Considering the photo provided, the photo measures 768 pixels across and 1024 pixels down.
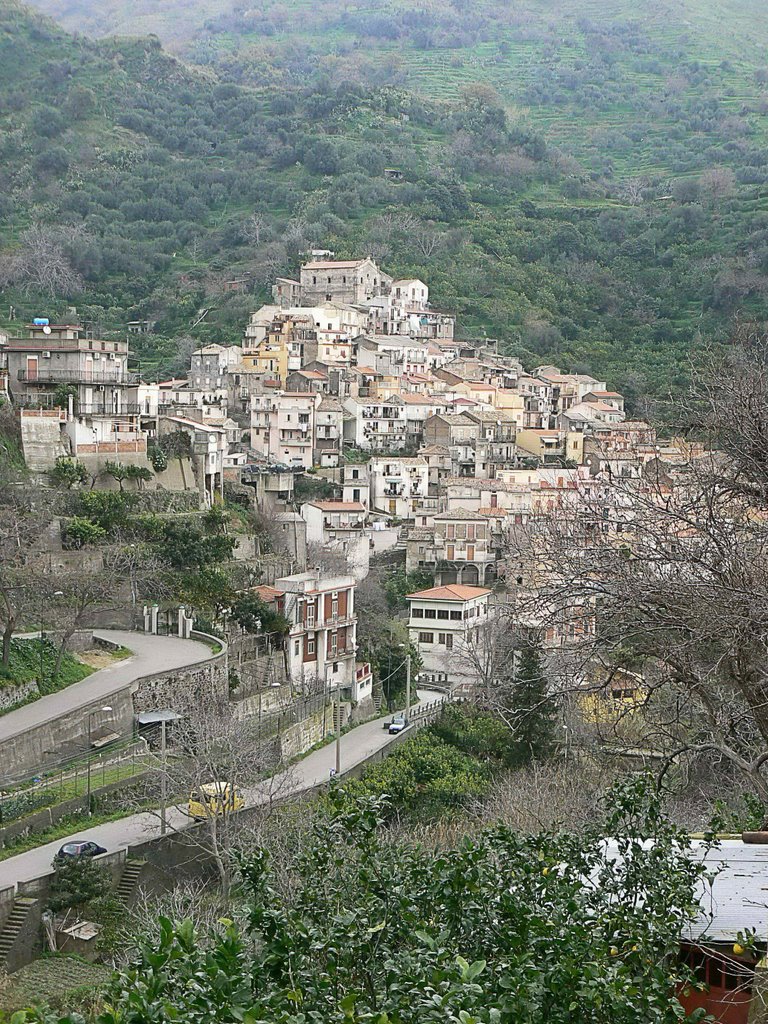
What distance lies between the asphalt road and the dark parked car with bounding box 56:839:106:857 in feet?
0.82

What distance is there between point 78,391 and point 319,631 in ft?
37.9

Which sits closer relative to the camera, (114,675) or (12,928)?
(12,928)

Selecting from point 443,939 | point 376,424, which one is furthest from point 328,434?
point 443,939

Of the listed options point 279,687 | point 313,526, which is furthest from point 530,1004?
point 313,526

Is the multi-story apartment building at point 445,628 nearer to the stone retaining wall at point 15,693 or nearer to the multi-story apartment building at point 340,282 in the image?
the stone retaining wall at point 15,693

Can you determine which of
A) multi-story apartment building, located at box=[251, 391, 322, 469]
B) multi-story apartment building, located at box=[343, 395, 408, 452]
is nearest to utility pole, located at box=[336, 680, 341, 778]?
multi-story apartment building, located at box=[251, 391, 322, 469]

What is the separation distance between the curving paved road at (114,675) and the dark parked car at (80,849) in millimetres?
2747

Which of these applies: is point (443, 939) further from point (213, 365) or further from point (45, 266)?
point (45, 266)

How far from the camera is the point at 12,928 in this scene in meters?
20.2

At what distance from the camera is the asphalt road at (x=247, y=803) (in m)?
21.7

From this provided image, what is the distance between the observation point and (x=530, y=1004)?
7.51 meters

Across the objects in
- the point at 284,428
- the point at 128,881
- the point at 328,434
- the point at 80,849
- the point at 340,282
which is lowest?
the point at 128,881

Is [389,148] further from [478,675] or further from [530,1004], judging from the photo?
[530,1004]

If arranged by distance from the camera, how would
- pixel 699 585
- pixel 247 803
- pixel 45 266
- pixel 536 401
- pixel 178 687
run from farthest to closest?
pixel 45 266
pixel 536 401
pixel 178 687
pixel 247 803
pixel 699 585
